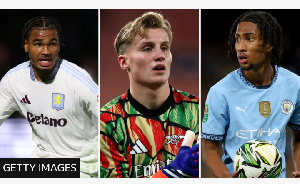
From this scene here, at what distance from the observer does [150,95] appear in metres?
6.70

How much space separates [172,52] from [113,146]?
1.16 metres

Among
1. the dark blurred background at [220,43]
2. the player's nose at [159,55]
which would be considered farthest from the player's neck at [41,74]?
the dark blurred background at [220,43]

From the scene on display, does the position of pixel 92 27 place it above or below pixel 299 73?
above

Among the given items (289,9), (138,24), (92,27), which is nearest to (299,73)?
(289,9)

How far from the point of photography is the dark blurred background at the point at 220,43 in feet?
22.0

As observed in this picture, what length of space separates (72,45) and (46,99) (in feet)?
2.08

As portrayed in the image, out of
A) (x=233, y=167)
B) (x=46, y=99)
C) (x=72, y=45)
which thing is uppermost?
(x=72, y=45)

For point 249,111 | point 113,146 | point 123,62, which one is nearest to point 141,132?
point 113,146

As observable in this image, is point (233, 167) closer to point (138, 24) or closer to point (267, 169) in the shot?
point (267, 169)

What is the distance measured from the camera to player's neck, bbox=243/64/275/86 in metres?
6.63

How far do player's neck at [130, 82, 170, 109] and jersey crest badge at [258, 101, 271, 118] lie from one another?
97cm

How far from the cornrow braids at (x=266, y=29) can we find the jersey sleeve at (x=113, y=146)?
1412 mm

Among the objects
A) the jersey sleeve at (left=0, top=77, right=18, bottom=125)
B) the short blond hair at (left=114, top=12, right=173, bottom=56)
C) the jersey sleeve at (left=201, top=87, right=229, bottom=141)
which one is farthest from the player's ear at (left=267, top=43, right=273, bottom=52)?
the jersey sleeve at (left=0, top=77, right=18, bottom=125)

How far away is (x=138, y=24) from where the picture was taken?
6.62 m
